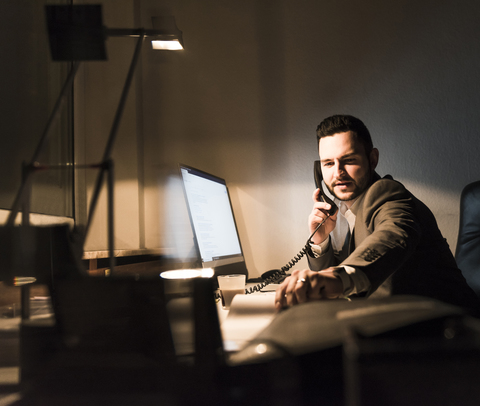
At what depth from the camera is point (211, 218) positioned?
1398mm

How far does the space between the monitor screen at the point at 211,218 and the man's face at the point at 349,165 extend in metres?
0.48

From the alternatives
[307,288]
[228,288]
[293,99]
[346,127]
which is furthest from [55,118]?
[293,99]

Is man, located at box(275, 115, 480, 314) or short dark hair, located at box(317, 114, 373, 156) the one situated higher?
short dark hair, located at box(317, 114, 373, 156)

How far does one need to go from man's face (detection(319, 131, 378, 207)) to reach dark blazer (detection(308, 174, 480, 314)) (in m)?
0.07

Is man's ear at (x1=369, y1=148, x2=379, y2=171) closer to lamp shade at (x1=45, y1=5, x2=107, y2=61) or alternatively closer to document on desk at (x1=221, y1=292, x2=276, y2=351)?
document on desk at (x1=221, y1=292, x2=276, y2=351)

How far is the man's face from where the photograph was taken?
1287mm

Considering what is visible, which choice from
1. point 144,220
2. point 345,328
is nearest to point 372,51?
point 144,220

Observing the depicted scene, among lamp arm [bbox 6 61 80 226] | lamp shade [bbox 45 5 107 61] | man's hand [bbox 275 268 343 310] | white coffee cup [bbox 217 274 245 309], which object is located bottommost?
white coffee cup [bbox 217 274 245 309]

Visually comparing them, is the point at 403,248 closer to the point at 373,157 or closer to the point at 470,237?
the point at 373,157

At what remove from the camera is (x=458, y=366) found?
326mm

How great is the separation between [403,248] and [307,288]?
33 cm

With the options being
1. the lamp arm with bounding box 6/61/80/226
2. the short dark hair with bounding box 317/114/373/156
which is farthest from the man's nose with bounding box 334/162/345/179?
the lamp arm with bounding box 6/61/80/226

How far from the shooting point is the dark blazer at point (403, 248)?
0.81 metres

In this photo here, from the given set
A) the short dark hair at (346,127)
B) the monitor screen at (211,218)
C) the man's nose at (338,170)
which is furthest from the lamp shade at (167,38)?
the man's nose at (338,170)
